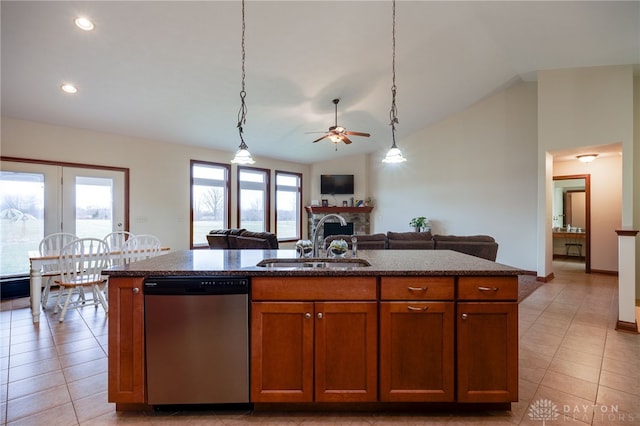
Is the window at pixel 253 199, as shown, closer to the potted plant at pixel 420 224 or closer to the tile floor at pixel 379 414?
the potted plant at pixel 420 224

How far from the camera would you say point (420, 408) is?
69.7 inches

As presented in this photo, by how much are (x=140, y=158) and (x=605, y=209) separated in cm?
931

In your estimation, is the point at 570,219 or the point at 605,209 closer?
the point at 605,209

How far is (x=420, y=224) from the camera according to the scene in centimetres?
671

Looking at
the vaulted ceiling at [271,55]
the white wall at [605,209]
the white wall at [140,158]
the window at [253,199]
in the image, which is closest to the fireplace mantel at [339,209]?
the window at [253,199]

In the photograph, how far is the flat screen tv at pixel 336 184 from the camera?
8.10 m

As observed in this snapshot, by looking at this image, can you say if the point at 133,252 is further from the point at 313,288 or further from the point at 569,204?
the point at 569,204

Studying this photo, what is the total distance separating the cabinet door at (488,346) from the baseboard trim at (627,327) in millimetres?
2354

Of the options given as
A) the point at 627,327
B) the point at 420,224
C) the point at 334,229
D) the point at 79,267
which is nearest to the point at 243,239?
the point at 79,267

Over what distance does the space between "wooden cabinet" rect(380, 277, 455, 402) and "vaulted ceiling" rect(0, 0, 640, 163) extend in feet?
9.82

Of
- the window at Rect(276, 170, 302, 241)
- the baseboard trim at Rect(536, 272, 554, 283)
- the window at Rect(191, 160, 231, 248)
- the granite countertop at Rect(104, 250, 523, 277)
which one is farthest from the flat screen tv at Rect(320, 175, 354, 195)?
the granite countertop at Rect(104, 250, 523, 277)

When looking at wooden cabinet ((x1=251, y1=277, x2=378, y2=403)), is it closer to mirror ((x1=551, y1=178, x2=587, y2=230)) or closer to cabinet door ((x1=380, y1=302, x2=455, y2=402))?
cabinet door ((x1=380, y1=302, x2=455, y2=402))

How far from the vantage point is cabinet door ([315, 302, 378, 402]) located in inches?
66.9

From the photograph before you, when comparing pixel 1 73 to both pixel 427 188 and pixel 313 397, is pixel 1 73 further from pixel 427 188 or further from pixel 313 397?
pixel 427 188
